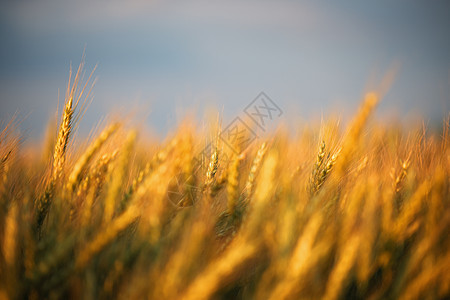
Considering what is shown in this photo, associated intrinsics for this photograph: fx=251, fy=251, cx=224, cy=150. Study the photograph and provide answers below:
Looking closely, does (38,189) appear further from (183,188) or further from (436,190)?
(436,190)

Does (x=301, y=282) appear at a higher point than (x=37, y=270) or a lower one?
lower

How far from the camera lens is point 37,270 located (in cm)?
84

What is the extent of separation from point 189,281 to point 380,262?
2.50 ft

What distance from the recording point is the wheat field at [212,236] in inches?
32.4

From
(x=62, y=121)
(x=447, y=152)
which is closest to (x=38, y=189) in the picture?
(x=62, y=121)

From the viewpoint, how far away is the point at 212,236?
1.03m

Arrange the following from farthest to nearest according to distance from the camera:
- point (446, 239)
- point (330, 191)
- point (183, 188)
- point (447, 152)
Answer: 1. point (447, 152)
2. point (330, 191)
3. point (183, 188)
4. point (446, 239)

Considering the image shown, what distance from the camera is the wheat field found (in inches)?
32.4

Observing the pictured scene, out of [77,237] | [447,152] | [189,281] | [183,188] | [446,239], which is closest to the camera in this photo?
[189,281]

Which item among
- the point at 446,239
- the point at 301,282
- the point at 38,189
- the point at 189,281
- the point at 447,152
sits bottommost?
the point at 446,239

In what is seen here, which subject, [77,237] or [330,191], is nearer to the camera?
[77,237]

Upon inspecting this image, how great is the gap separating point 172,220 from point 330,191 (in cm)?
86

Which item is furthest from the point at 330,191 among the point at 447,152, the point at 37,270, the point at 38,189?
the point at 38,189

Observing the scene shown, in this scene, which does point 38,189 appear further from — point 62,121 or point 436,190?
point 436,190
